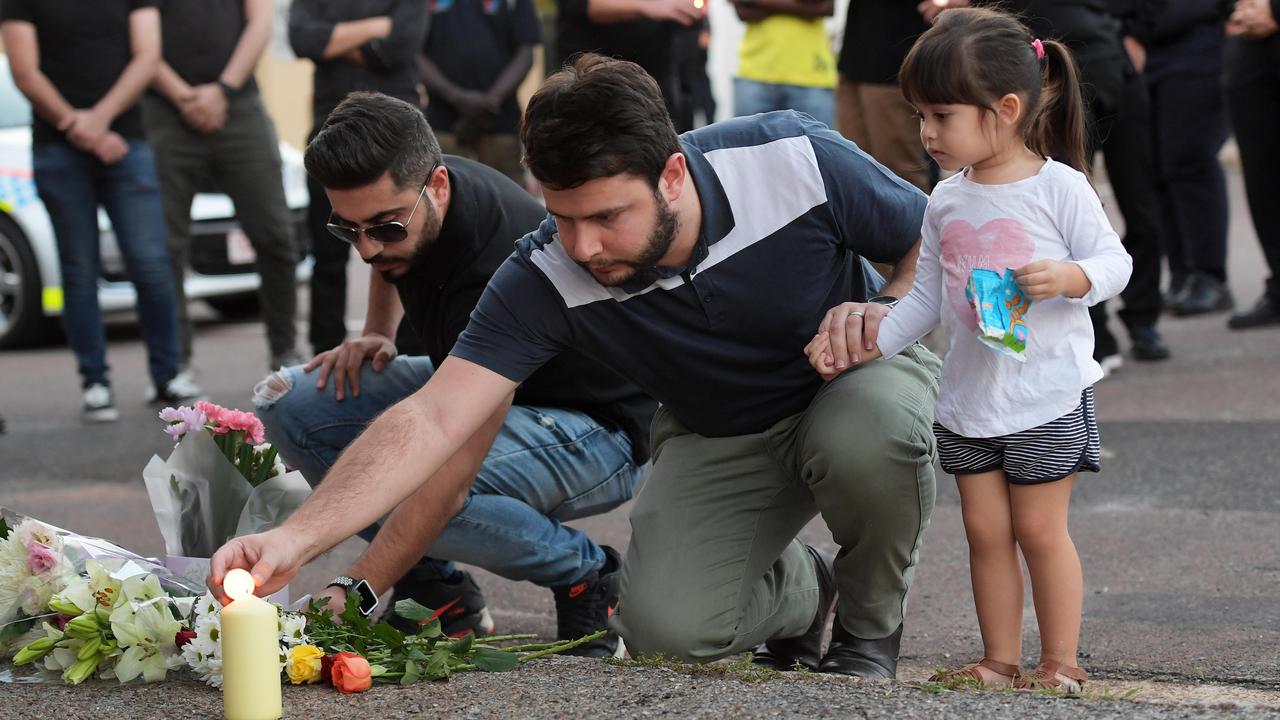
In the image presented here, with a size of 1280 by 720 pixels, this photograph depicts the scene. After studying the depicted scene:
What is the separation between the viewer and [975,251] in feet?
9.60

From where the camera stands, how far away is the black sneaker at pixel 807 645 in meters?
3.49

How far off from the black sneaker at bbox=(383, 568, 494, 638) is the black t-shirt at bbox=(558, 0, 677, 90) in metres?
3.08

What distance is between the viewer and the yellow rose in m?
2.89

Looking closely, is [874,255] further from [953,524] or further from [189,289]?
[189,289]

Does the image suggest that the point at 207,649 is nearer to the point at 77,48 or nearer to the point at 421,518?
the point at 421,518

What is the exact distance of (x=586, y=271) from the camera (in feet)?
10.2

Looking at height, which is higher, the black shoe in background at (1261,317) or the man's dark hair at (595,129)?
the man's dark hair at (595,129)

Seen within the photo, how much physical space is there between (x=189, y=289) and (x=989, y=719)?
7052 mm

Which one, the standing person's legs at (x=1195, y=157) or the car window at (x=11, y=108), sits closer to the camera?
the standing person's legs at (x=1195, y=157)

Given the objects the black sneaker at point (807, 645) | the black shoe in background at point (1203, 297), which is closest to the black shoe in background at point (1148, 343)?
the black shoe in background at point (1203, 297)

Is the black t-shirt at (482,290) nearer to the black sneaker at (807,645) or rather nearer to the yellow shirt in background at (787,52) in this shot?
the black sneaker at (807,645)

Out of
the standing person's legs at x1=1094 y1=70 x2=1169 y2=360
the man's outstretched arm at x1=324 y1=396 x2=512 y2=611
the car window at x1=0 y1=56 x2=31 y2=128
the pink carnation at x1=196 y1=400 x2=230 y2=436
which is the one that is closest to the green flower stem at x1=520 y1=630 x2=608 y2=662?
the man's outstretched arm at x1=324 y1=396 x2=512 y2=611

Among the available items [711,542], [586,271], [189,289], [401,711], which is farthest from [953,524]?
[189,289]

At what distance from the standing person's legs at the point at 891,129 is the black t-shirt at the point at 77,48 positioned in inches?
121
